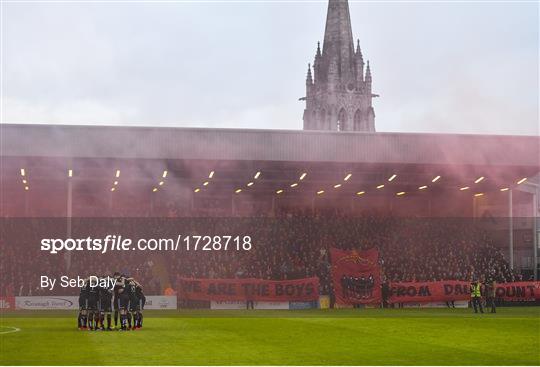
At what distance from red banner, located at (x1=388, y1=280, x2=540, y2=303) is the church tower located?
91586 mm

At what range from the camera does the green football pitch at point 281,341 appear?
20.8m

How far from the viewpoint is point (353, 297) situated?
157 ft

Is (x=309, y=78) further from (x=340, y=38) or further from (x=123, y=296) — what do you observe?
(x=123, y=296)

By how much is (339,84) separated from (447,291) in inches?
3855

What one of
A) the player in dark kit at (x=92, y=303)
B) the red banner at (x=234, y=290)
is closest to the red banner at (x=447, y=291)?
the red banner at (x=234, y=290)

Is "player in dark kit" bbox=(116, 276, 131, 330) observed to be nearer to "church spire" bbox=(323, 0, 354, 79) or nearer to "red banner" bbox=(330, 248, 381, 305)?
"red banner" bbox=(330, 248, 381, 305)

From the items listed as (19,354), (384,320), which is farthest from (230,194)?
(19,354)

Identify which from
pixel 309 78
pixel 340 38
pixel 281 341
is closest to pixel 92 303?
pixel 281 341

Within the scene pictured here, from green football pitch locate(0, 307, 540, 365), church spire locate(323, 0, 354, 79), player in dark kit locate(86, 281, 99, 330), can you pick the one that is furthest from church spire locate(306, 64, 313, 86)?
player in dark kit locate(86, 281, 99, 330)

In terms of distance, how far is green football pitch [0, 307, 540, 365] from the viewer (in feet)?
68.2

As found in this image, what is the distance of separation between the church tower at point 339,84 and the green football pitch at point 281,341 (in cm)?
10598

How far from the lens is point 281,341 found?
2553 centimetres

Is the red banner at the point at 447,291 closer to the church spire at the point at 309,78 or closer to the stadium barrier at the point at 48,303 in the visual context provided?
the stadium barrier at the point at 48,303

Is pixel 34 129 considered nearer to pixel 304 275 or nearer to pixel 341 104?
pixel 304 275
